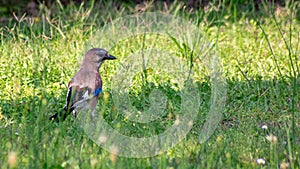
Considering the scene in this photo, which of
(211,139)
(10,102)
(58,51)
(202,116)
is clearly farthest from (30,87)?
(211,139)

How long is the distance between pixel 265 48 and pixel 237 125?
2316 mm

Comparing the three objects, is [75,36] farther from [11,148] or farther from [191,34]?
[11,148]

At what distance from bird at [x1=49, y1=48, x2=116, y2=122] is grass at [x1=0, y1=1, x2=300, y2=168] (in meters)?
0.13

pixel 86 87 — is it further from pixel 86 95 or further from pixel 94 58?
pixel 94 58

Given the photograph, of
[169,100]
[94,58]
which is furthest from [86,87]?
[169,100]

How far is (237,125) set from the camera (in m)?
5.03

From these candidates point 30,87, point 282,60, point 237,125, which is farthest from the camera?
point 282,60

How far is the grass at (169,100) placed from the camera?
385 cm

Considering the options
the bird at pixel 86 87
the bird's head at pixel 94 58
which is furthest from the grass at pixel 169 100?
the bird's head at pixel 94 58

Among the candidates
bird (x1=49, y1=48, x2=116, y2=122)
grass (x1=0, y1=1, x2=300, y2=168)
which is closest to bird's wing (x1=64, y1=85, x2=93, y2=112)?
bird (x1=49, y1=48, x2=116, y2=122)

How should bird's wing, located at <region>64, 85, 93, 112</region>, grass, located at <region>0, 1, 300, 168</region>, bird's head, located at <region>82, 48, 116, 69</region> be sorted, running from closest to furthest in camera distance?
A: grass, located at <region>0, 1, 300, 168</region> → bird's wing, located at <region>64, 85, 93, 112</region> → bird's head, located at <region>82, 48, 116, 69</region>

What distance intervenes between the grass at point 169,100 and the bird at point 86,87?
134 mm

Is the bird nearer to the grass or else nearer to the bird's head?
the bird's head

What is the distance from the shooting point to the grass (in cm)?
385
